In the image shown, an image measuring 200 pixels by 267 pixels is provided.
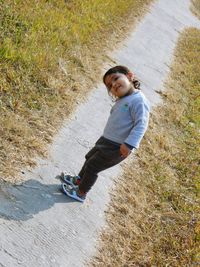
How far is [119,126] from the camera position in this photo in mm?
4684

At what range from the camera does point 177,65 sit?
11.2 meters

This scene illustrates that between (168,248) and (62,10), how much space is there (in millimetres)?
5566

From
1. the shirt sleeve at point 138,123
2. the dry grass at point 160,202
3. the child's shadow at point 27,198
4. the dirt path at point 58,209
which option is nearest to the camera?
the dirt path at point 58,209

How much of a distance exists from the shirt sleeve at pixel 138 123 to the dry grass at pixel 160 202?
0.95 meters

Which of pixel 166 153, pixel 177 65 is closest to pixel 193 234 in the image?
pixel 166 153

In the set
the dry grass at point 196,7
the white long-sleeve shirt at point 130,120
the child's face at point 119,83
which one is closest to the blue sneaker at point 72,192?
the white long-sleeve shirt at point 130,120

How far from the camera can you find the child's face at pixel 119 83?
15.1ft

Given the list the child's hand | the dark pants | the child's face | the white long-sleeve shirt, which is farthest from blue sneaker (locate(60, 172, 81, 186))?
the child's face

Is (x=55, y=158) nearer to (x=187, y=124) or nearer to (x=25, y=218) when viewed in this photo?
(x=25, y=218)

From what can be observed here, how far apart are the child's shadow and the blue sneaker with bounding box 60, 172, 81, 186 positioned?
0.12m

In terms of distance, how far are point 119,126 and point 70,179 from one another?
85 centimetres

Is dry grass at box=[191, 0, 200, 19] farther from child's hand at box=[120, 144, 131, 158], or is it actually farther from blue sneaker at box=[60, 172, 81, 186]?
child's hand at box=[120, 144, 131, 158]

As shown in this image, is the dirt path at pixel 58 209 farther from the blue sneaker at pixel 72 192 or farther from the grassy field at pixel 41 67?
the grassy field at pixel 41 67

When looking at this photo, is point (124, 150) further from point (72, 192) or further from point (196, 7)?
point (196, 7)
